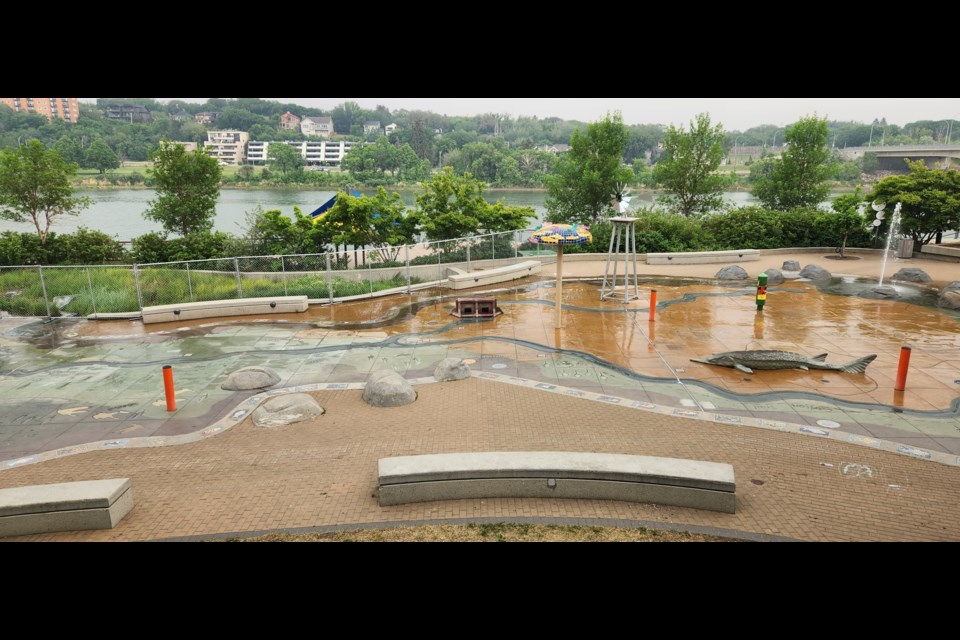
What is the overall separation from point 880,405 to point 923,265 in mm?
19357

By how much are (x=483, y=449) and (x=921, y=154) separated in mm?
74169

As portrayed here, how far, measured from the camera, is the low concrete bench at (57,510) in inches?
291

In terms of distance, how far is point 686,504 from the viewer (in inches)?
310

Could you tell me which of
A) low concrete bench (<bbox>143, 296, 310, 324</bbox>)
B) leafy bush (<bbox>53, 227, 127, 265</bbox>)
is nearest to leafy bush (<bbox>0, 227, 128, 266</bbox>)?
leafy bush (<bbox>53, 227, 127, 265</bbox>)

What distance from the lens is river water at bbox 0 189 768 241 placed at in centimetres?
5144

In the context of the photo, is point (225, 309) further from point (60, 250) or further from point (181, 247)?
point (60, 250)

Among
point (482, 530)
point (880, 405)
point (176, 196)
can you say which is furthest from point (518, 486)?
point (176, 196)

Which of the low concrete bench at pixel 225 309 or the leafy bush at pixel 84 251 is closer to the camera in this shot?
the low concrete bench at pixel 225 309

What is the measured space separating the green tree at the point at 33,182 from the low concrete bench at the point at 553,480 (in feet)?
94.1

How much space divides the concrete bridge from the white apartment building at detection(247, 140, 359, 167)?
290ft

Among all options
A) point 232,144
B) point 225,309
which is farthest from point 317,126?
point 225,309

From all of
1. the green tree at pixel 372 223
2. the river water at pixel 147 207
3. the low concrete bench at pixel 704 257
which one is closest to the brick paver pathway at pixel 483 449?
the green tree at pixel 372 223

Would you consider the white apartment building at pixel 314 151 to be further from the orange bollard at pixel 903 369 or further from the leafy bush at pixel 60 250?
the orange bollard at pixel 903 369

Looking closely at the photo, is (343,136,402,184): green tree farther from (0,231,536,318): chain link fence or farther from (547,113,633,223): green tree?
(0,231,536,318): chain link fence
